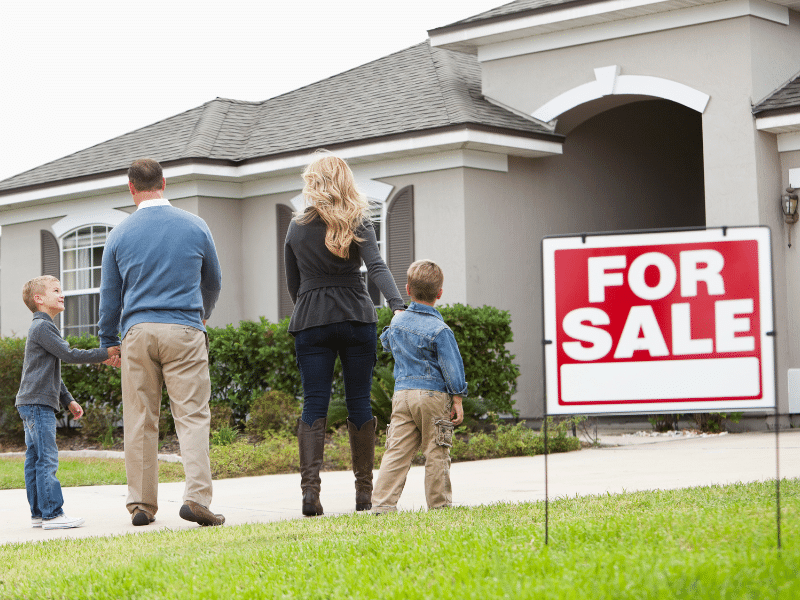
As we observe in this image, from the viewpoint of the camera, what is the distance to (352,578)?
413cm

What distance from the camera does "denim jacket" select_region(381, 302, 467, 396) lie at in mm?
6090

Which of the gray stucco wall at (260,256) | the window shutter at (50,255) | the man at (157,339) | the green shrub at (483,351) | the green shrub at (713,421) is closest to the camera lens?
the man at (157,339)

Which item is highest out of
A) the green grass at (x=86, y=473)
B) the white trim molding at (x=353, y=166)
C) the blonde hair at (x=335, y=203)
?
the white trim molding at (x=353, y=166)

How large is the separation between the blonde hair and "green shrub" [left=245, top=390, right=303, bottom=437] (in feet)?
19.8

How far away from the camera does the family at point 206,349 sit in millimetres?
6039

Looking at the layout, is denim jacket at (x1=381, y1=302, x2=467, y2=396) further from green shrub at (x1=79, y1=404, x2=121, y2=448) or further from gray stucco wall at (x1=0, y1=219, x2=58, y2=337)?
gray stucco wall at (x1=0, y1=219, x2=58, y2=337)

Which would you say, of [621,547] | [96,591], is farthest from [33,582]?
[621,547]

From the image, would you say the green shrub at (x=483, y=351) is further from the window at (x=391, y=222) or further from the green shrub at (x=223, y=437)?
the green shrub at (x=223, y=437)

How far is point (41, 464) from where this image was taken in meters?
6.42

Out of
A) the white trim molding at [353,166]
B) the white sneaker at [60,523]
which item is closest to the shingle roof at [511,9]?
the white trim molding at [353,166]

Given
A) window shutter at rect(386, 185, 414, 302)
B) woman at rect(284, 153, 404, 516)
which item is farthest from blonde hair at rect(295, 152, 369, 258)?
window shutter at rect(386, 185, 414, 302)

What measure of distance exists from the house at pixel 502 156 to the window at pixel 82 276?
0.10 ft

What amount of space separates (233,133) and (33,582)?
12.8 metres

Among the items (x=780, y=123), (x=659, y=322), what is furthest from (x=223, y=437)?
(x=659, y=322)
